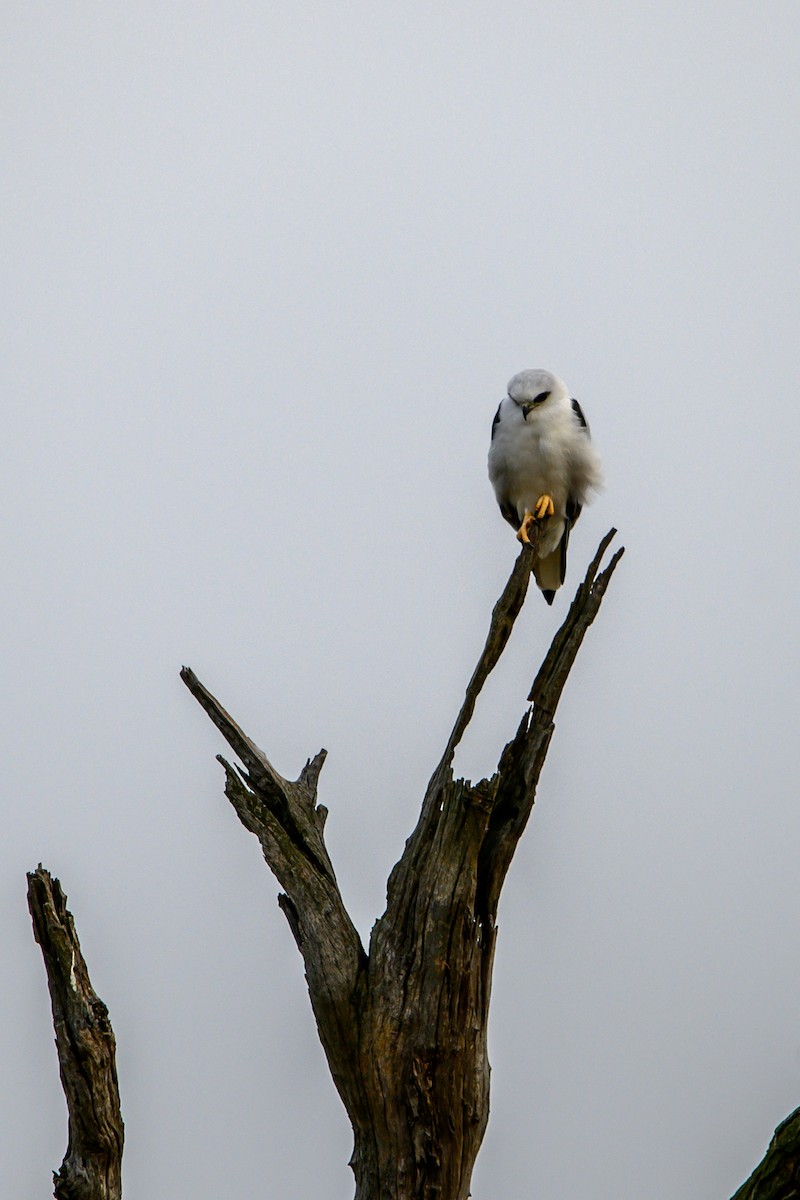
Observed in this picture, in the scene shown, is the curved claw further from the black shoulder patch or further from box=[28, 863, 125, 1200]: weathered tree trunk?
box=[28, 863, 125, 1200]: weathered tree trunk

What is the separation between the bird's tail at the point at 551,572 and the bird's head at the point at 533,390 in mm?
1172

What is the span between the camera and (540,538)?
332 inches

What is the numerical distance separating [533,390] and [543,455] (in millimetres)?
434

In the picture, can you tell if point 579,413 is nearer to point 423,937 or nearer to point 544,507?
point 544,507

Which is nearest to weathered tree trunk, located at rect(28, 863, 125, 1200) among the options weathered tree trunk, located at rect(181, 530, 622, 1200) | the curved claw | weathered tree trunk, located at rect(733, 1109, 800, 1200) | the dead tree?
the dead tree

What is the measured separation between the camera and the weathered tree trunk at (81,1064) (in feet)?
18.2

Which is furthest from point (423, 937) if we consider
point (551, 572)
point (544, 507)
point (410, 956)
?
point (551, 572)

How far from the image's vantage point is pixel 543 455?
809 centimetres

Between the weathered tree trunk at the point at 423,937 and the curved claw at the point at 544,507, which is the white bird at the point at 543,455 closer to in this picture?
the curved claw at the point at 544,507

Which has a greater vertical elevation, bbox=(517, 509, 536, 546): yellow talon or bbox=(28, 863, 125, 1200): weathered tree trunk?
bbox=(517, 509, 536, 546): yellow talon

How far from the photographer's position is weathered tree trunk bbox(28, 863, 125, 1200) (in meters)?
5.55

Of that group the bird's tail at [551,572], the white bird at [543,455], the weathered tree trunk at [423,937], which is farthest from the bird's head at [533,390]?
the weathered tree trunk at [423,937]

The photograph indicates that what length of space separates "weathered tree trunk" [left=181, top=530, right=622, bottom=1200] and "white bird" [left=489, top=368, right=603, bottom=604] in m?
1.53

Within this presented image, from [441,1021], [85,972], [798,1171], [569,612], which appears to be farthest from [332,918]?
[798,1171]
